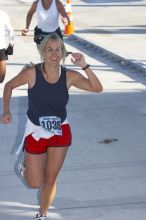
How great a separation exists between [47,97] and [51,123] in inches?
9.6

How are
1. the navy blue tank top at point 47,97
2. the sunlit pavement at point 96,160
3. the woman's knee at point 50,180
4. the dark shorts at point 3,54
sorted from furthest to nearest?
the dark shorts at point 3,54 → the sunlit pavement at point 96,160 → the woman's knee at point 50,180 → the navy blue tank top at point 47,97

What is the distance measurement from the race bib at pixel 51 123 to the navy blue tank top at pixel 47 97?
4 cm

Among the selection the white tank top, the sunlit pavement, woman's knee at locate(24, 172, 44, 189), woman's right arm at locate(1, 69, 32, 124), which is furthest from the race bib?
the white tank top

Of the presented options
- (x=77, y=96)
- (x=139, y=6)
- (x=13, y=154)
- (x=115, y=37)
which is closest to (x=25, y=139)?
(x=13, y=154)

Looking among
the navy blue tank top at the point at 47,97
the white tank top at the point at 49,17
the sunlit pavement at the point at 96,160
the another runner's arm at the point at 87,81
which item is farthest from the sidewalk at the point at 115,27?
the navy blue tank top at the point at 47,97

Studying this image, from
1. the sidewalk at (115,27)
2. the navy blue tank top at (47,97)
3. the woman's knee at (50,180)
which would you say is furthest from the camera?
the sidewalk at (115,27)

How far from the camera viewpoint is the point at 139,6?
103ft

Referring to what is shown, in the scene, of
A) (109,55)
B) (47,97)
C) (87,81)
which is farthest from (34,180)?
(109,55)

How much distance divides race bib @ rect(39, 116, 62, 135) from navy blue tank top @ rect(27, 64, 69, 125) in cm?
4

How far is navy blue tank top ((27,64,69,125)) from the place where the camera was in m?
6.82

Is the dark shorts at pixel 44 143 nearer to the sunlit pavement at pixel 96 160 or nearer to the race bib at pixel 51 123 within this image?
the race bib at pixel 51 123

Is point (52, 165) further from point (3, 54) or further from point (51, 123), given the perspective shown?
point (3, 54)

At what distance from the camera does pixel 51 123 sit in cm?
686

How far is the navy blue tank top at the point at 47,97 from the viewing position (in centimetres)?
682
